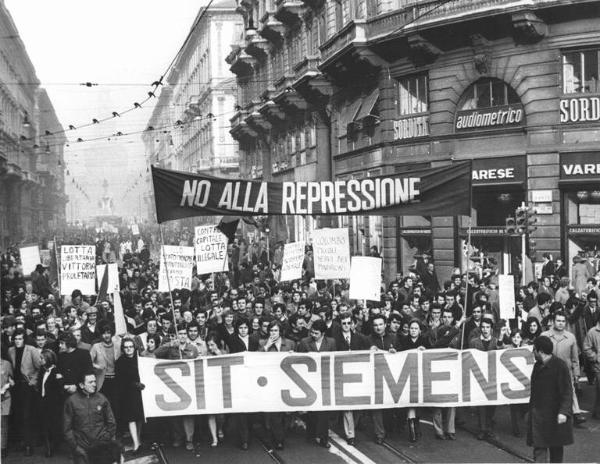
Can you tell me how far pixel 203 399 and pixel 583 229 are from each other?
1510cm

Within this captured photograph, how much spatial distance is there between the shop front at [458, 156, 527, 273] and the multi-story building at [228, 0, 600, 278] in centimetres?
4

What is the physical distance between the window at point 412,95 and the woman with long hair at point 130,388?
716 inches

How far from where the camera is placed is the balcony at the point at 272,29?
1783 inches

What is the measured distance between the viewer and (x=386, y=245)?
29.2 metres

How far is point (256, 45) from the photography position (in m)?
49.9

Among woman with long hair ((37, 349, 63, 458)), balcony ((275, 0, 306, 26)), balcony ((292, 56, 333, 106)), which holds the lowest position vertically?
woman with long hair ((37, 349, 63, 458))

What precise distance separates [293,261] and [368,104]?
12.6m

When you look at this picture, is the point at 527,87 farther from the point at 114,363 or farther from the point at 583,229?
the point at 114,363

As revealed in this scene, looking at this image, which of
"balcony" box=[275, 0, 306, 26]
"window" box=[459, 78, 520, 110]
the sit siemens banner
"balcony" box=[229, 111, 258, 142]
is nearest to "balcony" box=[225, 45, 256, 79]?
"balcony" box=[229, 111, 258, 142]

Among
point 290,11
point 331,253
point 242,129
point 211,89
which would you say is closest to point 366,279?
point 331,253

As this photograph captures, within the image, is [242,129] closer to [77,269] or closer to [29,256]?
[29,256]

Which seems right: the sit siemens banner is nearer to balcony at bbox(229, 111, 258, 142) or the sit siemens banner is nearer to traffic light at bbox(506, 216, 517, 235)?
traffic light at bbox(506, 216, 517, 235)

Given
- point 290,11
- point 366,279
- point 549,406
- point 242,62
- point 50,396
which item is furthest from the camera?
point 242,62

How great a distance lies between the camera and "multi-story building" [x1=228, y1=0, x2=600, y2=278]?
917 inches
